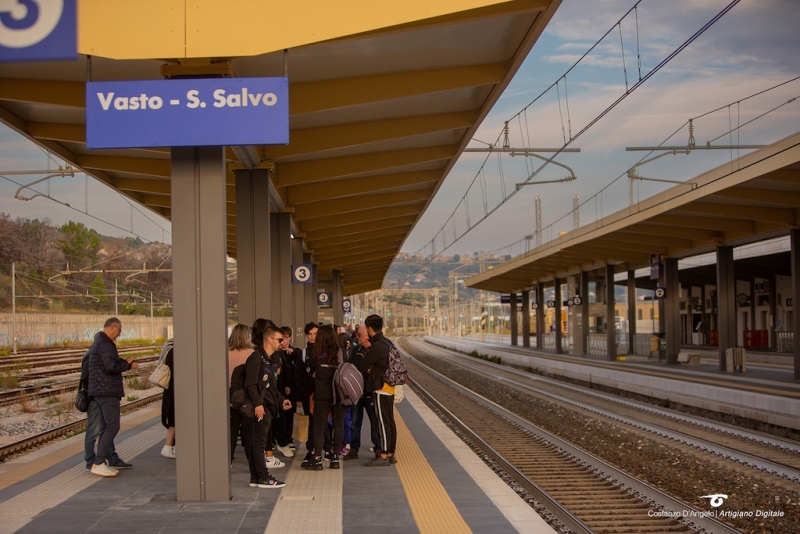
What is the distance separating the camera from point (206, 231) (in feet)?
25.2

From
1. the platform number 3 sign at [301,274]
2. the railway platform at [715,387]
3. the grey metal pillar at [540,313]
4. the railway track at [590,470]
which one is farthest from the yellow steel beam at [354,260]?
the grey metal pillar at [540,313]

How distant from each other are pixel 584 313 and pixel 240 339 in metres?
37.9

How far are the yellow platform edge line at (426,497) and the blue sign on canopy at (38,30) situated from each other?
4.56 metres

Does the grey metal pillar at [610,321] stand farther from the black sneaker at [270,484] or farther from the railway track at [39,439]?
the black sneaker at [270,484]

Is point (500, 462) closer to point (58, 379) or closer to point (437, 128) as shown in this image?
point (437, 128)

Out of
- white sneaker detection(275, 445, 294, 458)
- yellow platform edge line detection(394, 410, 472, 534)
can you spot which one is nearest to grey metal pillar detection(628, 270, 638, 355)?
yellow platform edge line detection(394, 410, 472, 534)

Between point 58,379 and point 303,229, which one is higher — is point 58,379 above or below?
below

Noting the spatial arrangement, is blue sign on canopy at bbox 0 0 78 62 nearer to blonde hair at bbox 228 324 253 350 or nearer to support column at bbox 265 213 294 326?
blonde hair at bbox 228 324 253 350

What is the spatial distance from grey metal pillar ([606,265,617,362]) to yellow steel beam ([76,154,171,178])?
97.9ft

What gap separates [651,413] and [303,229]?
33.0 feet

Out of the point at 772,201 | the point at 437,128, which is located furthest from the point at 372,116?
the point at 772,201

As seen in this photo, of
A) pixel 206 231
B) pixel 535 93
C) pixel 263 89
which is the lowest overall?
pixel 206 231

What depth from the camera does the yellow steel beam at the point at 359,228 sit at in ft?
77.0

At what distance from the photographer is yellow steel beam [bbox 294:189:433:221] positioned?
1903cm
